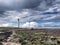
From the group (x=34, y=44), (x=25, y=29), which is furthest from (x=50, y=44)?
(x=25, y=29)

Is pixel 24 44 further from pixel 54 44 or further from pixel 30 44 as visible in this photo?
pixel 54 44

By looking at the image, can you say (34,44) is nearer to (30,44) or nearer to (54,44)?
(30,44)

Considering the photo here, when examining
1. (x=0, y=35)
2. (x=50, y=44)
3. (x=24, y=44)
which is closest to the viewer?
(x=50, y=44)

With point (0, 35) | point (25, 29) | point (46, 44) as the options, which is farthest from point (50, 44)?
point (25, 29)

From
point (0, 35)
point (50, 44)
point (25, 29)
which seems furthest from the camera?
point (25, 29)

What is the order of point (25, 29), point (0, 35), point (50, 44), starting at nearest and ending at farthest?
point (50, 44), point (0, 35), point (25, 29)

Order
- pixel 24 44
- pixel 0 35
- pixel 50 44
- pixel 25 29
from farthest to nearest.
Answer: pixel 25 29 < pixel 0 35 < pixel 24 44 < pixel 50 44

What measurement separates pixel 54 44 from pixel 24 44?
490 centimetres

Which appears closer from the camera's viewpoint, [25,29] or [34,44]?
[34,44]

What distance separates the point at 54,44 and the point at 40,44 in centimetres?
217

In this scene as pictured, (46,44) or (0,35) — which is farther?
(0,35)

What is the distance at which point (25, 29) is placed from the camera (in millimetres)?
75375

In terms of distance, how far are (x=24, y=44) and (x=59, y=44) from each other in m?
5.60

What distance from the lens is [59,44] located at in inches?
1321
